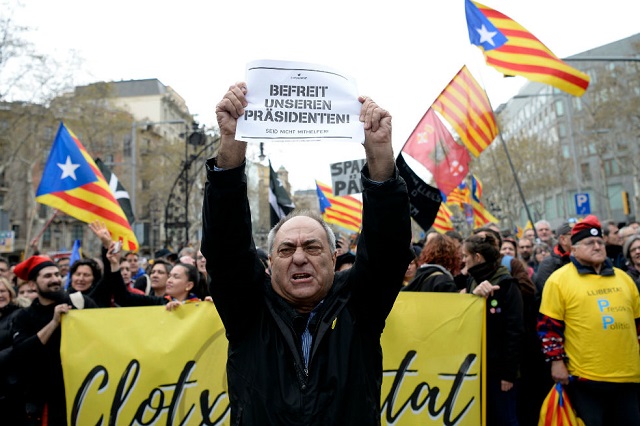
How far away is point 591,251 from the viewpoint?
4367mm

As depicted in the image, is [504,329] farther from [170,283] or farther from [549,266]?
[170,283]

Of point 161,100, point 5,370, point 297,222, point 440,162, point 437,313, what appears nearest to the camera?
point 297,222

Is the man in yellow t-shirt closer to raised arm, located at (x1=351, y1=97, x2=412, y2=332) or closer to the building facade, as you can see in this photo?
raised arm, located at (x1=351, y1=97, x2=412, y2=332)

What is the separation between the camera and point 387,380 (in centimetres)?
426

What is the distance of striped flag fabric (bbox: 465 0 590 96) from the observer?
721cm

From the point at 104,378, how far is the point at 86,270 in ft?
5.35

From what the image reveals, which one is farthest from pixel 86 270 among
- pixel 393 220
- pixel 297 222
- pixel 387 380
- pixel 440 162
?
pixel 440 162

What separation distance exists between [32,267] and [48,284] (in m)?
0.26

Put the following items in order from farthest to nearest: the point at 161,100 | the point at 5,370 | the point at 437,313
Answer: the point at 161,100
the point at 437,313
the point at 5,370

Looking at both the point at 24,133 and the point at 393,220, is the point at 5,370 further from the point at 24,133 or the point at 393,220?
the point at 24,133

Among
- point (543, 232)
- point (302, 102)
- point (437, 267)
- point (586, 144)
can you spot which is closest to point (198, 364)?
point (437, 267)

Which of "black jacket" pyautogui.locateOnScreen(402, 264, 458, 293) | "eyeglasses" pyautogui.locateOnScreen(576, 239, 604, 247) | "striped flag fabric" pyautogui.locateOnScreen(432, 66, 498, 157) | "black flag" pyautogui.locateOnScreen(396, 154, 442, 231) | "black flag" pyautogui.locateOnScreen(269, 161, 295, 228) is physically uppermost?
"striped flag fabric" pyautogui.locateOnScreen(432, 66, 498, 157)

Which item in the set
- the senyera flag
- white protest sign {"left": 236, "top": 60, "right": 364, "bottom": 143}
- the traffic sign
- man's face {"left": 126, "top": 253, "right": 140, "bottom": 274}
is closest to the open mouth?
white protest sign {"left": 236, "top": 60, "right": 364, "bottom": 143}

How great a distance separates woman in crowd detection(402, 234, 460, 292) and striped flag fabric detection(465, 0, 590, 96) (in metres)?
3.17
